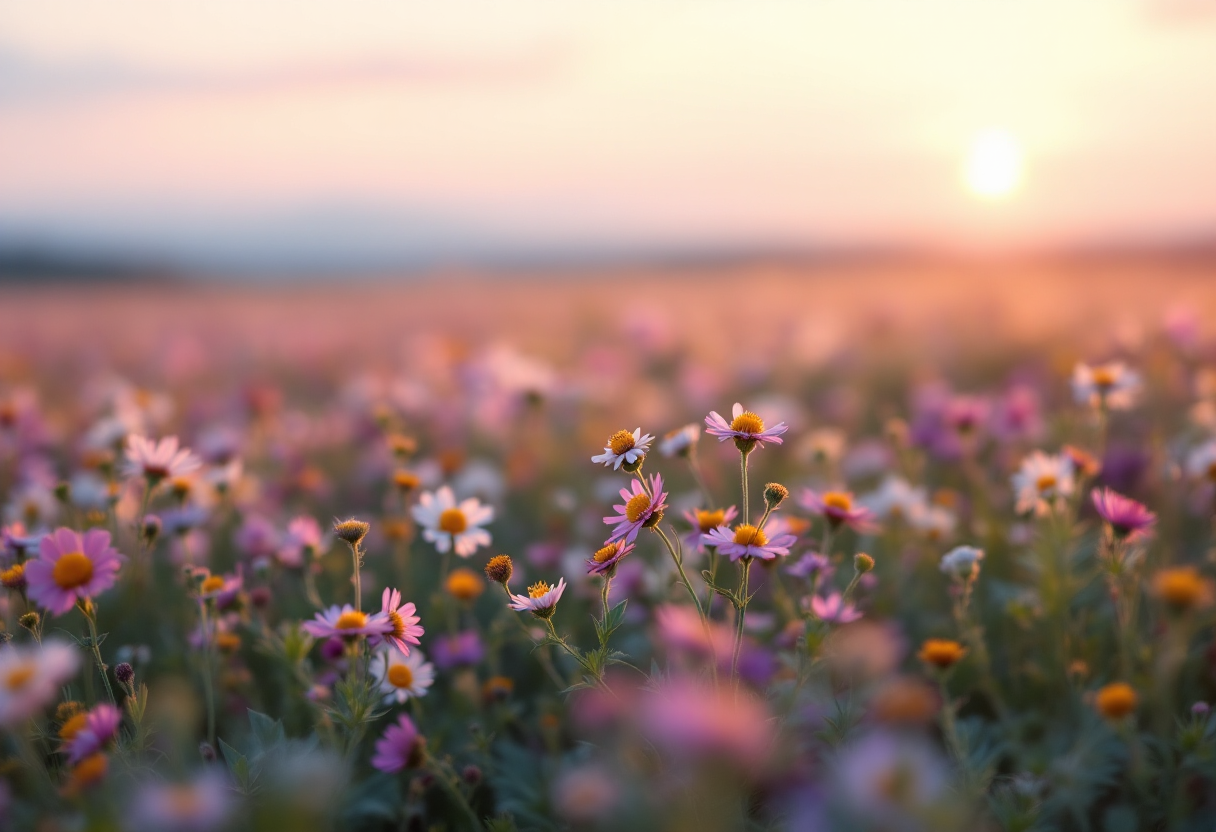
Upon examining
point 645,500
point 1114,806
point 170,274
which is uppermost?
point 170,274

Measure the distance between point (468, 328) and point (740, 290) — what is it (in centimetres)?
421

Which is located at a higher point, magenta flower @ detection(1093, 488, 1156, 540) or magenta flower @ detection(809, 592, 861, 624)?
magenta flower @ detection(1093, 488, 1156, 540)

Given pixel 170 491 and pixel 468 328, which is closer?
pixel 170 491

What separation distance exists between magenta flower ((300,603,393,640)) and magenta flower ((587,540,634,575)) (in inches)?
16.0

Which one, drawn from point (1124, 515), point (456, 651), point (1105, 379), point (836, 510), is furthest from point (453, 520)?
point (1105, 379)

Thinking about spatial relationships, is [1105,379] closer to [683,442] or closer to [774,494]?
[683,442]

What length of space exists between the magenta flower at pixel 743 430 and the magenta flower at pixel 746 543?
0.52 ft

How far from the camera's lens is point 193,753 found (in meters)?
1.92

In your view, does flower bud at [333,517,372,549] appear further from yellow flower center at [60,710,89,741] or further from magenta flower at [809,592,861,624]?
magenta flower at [809,592,861,624]

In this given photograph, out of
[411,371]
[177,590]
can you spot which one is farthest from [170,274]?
[177,590]

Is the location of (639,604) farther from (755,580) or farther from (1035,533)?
(1035,533)

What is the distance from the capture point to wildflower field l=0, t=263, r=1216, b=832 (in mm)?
1481

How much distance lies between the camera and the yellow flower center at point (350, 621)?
5.22 ft

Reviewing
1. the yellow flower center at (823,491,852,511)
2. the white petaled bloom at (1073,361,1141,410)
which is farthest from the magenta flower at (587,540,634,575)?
the white petaled bloom at (1073,361,1141,410)
